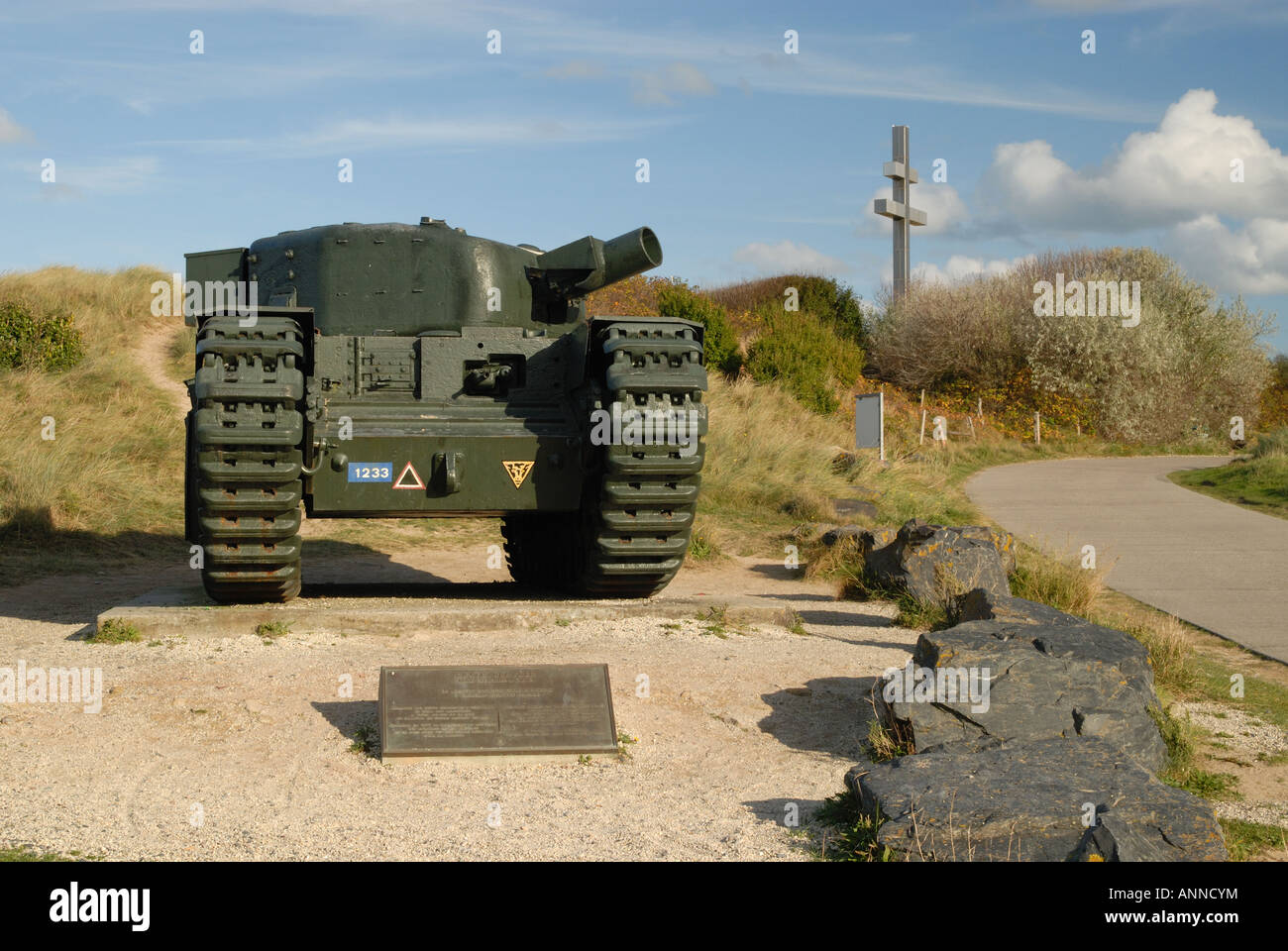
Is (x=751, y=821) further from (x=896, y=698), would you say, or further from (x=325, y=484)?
(x=325, y=484)

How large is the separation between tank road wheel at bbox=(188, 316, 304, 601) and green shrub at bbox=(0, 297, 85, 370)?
13.3 m

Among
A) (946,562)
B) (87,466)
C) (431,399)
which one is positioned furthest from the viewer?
(87,466)

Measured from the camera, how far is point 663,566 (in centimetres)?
841

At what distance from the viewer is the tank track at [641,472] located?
7.92m

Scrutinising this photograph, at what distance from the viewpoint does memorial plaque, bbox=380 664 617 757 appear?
5.64 metres

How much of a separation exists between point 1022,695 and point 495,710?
237 cm

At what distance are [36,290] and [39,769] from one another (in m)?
22.4

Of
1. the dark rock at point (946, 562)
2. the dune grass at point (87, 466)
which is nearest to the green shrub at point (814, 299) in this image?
the dune grass at point (87, 466)

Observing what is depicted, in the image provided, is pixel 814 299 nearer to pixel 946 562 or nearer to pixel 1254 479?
pixel 1254 479

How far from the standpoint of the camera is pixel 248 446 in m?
7.29

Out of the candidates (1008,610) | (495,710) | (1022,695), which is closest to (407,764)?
(495,710)

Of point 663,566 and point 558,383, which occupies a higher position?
point 558,383

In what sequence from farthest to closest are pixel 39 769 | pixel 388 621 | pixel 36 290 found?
pixel 36 290 < pixel 388 621 < pixel 39 769

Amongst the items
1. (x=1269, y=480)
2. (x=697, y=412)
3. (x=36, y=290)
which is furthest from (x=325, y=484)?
(x=36, y=290)
